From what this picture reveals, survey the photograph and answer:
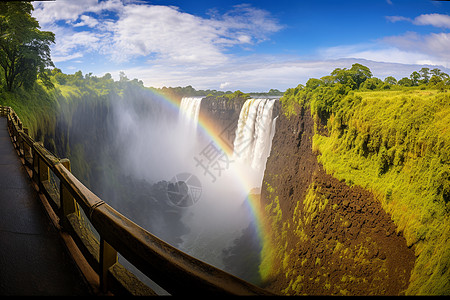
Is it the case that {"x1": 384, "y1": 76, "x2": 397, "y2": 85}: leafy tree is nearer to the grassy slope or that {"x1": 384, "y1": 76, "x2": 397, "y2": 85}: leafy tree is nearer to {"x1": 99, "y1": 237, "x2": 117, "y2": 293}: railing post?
the grassy slope

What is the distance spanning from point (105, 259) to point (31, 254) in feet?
4.71

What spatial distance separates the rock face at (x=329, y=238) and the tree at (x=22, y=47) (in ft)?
74.7

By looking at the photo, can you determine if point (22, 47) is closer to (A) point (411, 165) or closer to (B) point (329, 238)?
(B) point (329, 238)

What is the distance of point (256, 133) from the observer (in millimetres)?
27453

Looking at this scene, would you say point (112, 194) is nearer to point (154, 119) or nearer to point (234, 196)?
point (234, 196)

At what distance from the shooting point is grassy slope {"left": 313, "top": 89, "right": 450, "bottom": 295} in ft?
24.3

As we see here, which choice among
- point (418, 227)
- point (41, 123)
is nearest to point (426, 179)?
point (418, 227)

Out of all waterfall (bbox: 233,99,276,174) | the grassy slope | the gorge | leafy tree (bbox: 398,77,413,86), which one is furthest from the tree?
leafy tree (bbox: 398,77,413,86)

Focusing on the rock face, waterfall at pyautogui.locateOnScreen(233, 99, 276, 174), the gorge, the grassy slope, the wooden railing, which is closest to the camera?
the wooden railing

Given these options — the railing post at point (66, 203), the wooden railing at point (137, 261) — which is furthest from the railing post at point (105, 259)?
the railing post at point (66, 203)

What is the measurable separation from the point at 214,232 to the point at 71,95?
27448 millimetres

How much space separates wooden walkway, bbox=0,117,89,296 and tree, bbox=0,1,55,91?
2089 cm

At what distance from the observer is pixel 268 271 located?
49.7 feet

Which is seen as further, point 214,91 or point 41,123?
point 214,91
